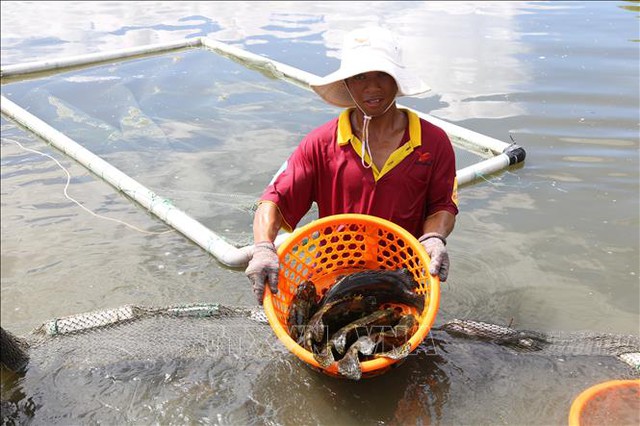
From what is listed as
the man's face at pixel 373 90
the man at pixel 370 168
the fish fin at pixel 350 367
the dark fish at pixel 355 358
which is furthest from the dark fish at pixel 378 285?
the man's face at pixel 373 90

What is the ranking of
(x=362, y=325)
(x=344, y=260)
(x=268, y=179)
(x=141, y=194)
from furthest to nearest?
(x=268, y=179) < (x=141, y=194) < (x=344, y=260) < (x=362, y=325)

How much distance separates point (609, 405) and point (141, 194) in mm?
3920

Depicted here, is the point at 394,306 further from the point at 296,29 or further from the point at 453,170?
the point at 296,29

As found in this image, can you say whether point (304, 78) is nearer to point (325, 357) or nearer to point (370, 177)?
point (370, 177)

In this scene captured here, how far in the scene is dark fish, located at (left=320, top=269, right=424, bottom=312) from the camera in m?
2.97

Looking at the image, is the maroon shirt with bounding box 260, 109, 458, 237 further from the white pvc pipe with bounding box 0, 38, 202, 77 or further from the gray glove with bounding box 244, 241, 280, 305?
the white pvc pipe with bounding box 0, 38, 202, 77

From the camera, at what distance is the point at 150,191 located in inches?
203

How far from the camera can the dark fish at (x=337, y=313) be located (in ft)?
8.99

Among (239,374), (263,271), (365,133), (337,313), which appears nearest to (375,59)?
(365,133)

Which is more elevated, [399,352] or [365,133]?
[365,133]

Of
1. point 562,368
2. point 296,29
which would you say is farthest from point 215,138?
point 296,29

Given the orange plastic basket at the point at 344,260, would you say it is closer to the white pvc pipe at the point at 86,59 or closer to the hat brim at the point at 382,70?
the hat brim at the point at 382,70

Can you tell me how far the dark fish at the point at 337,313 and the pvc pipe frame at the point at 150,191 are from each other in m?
1.47

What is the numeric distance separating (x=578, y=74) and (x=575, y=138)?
2015 millimetres
